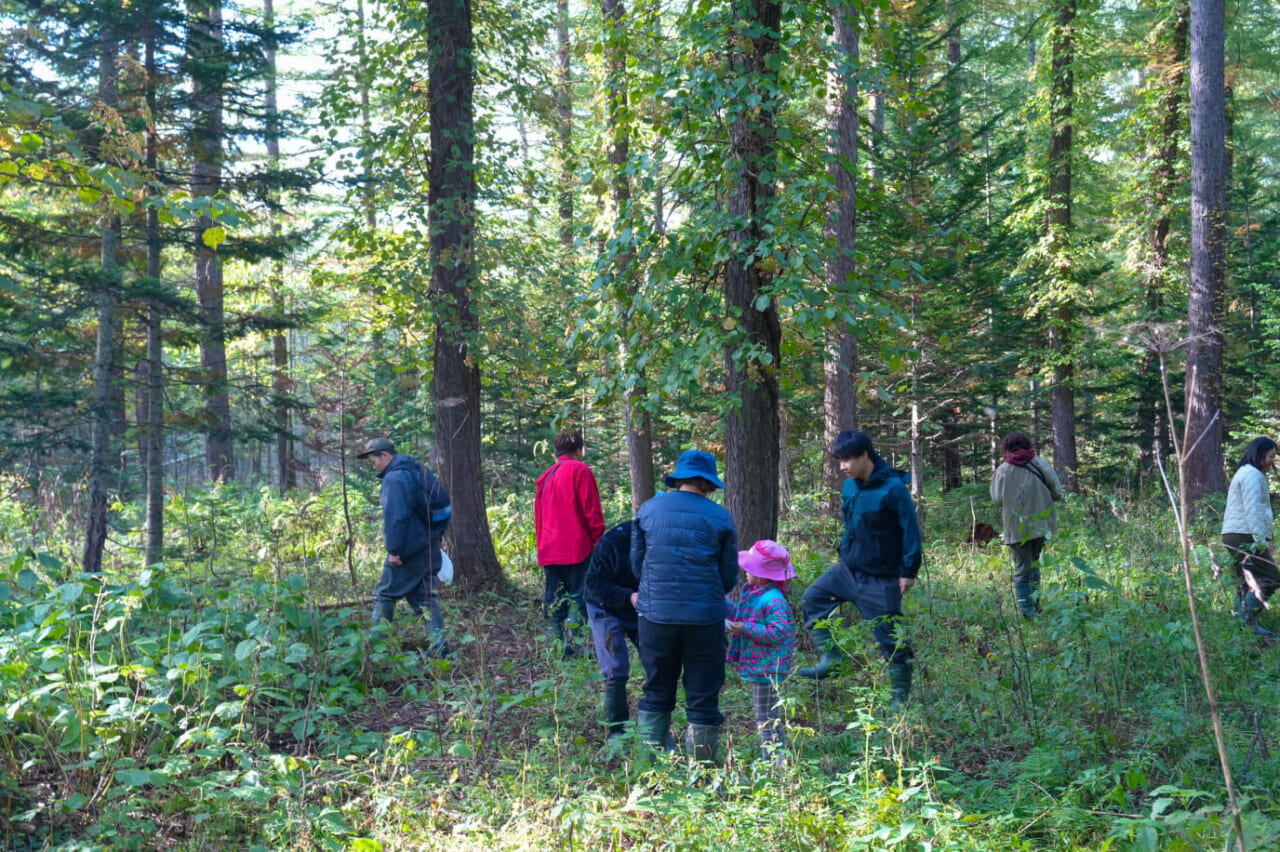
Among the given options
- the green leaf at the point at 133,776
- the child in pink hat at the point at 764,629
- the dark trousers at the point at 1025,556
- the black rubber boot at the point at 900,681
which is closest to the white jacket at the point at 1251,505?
the dark trousers at the point at 1025,556

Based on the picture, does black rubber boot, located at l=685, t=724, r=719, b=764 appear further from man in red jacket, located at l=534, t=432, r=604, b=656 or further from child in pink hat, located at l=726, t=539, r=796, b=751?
man in red jacket, located at l=534, t=432, r=604, b=656

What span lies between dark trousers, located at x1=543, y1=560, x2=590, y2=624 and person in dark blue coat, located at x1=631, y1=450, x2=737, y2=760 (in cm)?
237

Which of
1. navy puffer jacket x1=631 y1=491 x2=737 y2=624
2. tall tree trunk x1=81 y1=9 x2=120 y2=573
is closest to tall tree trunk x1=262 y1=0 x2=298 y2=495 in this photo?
tall tree trunk x1=81 y1=9 x2=120 y2=573

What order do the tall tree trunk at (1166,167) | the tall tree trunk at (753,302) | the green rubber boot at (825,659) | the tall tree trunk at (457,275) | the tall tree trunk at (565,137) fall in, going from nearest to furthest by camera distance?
the green rubber boot at (825,659) → the tall tree trunk at (753,302) → the tall tree trunk at (457,275) → the tall tree trunk at (565,137) → the tall tree trunk at (1166,167)

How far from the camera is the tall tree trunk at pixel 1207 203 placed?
39.4 feet

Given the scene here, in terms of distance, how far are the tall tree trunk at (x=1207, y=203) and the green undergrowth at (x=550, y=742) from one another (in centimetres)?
630

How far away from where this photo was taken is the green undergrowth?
3.74 m

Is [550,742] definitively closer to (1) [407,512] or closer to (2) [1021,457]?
(1) [407,512]

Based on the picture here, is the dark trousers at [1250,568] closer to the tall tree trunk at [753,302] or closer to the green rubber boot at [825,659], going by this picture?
the green rubber boot at [825,659]

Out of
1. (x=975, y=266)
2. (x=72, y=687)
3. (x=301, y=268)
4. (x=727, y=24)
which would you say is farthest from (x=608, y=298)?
(x=301, y=268)

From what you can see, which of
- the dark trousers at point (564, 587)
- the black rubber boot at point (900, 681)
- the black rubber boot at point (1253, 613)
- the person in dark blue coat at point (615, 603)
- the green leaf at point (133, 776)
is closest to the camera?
the green leaf at point (133, 776)

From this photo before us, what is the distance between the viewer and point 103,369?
10.4m

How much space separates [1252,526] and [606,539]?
5.69 metres

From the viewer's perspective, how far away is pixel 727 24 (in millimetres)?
6332
